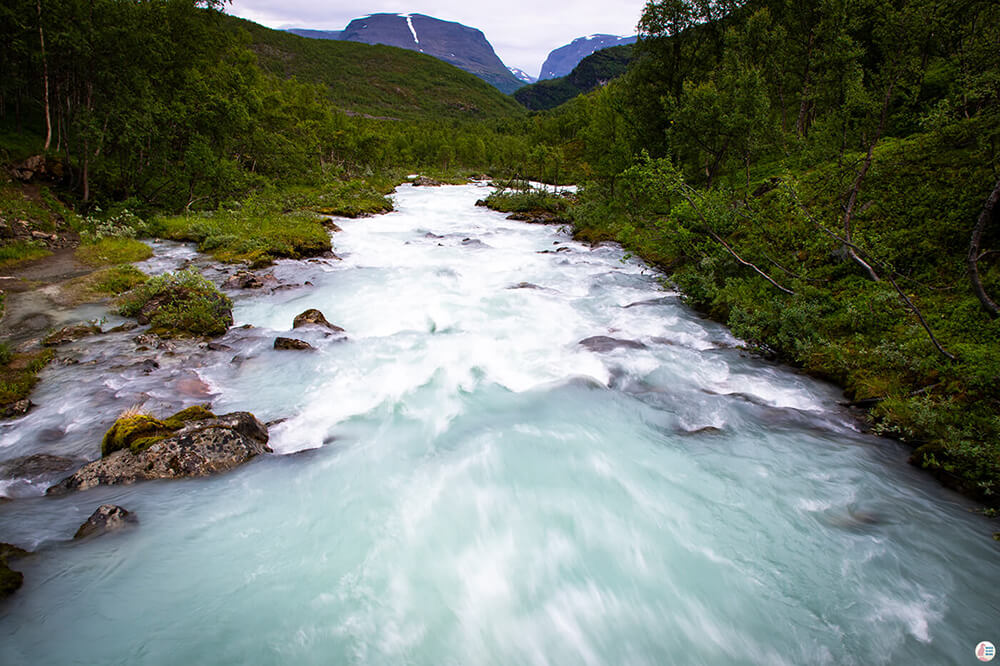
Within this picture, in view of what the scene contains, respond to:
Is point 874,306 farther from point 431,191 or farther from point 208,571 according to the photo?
point 431,191

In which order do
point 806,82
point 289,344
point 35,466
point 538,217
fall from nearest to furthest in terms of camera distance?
point 35,466 < point 289,344 < point 806,82 < point 538,217

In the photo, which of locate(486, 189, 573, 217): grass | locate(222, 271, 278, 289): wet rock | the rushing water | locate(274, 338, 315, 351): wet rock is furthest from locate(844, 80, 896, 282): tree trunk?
locate(486, 189, 573, 217): grass

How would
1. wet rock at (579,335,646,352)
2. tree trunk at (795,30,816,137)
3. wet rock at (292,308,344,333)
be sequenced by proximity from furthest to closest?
1. tree trunk at (795,30,816,137)
2. wet rock at (292,308,344,333)
3. wet rock at (579,335,646,352)

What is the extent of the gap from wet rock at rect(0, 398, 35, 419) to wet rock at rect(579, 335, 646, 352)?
9944 millimetres

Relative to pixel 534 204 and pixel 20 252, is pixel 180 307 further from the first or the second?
pixel 534 204

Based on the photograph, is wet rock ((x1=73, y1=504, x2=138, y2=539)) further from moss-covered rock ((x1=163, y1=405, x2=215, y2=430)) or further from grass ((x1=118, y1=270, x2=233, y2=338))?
grass ((x1=118, y1=270, x2=233, y2=338))

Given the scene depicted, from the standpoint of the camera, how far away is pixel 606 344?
9820 millimetres

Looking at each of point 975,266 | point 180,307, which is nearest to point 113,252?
point 180,307

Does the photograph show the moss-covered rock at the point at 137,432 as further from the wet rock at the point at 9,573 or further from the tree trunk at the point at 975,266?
the tree trunk at the point at 975,266

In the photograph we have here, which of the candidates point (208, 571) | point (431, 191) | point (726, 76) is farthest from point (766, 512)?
point (431, 191)

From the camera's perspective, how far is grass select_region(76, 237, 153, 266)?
13.8 metres

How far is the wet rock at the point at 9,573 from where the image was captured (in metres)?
3.67

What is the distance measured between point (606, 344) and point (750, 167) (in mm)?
17960

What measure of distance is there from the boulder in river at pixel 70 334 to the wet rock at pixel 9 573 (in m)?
6.26
